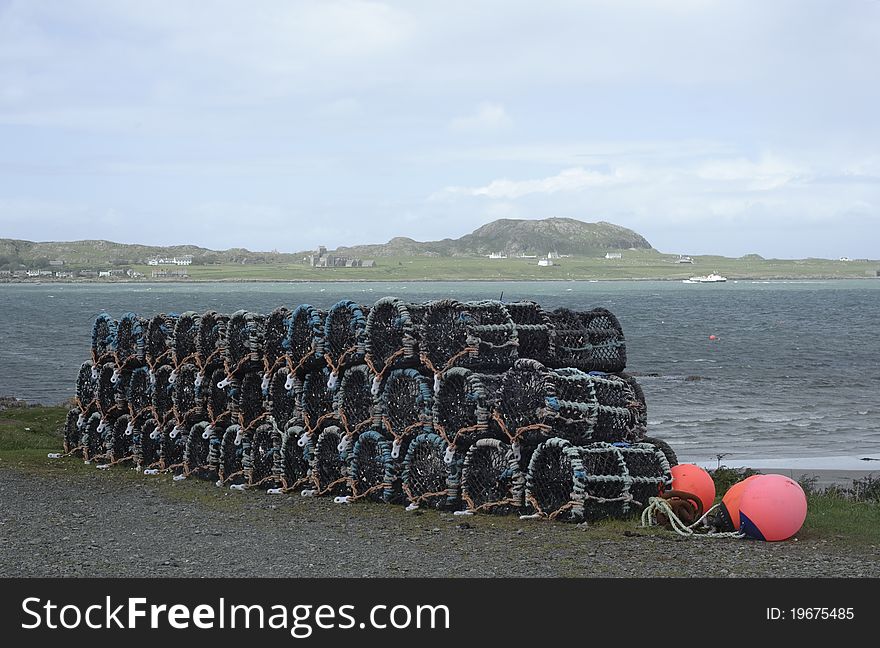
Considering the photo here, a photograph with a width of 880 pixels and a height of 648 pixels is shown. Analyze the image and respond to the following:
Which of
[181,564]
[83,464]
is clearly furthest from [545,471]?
[83,464]

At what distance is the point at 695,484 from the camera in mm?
13922

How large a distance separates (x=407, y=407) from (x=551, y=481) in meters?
2.21

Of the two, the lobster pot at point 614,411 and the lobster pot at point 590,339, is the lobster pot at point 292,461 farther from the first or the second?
the lobster pot at point 614,411

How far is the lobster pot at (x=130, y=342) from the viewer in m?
18.6

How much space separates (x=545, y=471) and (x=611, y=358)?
3.44 metres

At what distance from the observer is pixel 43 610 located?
8562 millimetres

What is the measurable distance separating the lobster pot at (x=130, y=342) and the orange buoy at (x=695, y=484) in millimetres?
9288

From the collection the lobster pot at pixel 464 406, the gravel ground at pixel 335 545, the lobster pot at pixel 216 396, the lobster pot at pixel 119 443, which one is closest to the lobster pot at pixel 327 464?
the gravel ground at pixel 335 545

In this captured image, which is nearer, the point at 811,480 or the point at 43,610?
the point at 43,610

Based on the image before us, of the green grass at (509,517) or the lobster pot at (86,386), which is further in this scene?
the lobster pot at (86,386)

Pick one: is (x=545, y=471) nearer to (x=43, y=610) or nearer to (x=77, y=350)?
(x=43, y=610)

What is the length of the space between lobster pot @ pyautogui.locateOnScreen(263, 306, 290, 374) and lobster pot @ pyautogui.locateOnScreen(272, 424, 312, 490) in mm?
1033

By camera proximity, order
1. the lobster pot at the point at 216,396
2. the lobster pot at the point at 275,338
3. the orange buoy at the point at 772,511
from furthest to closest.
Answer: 1. the lobster pot at the point at 216,396
2. the lobster pot at the point at 275,338
3. the orange buoy at the point at 772,511

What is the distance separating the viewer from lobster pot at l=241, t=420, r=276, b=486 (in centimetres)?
1609
